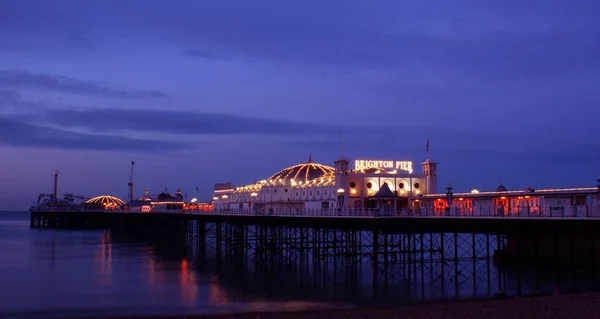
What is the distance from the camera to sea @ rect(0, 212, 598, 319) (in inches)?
1387

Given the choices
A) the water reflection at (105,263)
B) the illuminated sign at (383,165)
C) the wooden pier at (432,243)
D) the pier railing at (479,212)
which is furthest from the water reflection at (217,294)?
the illuminated sign at (383,165)

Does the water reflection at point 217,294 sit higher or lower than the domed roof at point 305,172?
lower

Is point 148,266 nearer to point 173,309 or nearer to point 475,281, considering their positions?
point 173,309

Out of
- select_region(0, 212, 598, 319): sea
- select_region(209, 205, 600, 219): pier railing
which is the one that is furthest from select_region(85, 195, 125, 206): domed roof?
select_region(209, 205, 600, 219): pier railing

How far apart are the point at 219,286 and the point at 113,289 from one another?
6.91 meters

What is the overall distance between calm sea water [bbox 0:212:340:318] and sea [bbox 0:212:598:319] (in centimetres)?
5

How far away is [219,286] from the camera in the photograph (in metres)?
42.9

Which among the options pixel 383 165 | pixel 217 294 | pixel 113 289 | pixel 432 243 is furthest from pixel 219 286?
pixel 383 165

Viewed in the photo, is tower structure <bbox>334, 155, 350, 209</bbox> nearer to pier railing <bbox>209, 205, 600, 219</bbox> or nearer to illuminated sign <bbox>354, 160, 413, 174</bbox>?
illuminated sign <bbox>354, 160, 413, 174</bbox>

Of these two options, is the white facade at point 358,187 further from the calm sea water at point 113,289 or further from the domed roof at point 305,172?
Result: the calm sea water at point 113,289

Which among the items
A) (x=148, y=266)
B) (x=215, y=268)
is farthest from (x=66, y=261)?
(x=215, y=268)

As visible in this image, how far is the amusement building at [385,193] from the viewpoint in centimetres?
4134

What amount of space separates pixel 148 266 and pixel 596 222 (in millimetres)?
37826

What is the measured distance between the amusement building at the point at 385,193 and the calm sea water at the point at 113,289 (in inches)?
483
